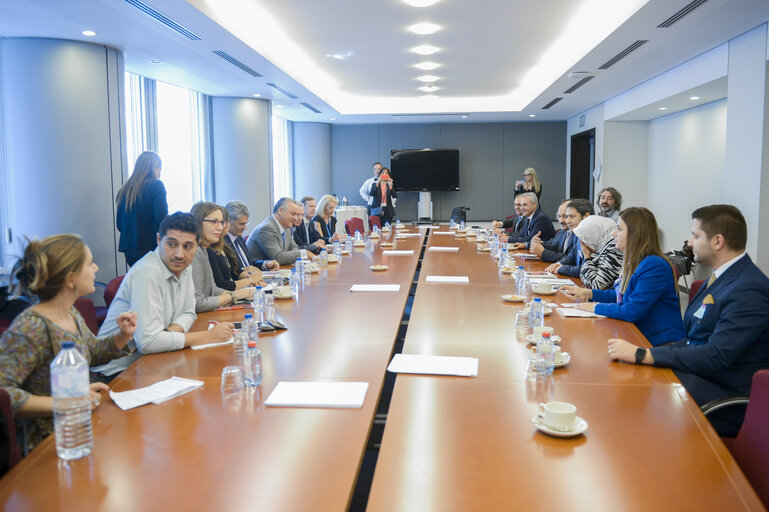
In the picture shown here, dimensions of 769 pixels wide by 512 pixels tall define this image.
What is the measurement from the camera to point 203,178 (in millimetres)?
10047

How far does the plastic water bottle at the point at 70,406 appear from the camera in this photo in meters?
1.66

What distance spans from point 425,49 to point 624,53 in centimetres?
246

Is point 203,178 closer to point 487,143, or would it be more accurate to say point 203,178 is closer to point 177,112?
point 177,112

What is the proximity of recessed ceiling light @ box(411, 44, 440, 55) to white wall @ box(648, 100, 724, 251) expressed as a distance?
149 inches

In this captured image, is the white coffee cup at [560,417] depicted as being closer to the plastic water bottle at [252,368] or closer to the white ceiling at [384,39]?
the plastic water bottle at [252,368]

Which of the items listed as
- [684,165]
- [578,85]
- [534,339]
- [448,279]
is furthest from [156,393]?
[684,165]

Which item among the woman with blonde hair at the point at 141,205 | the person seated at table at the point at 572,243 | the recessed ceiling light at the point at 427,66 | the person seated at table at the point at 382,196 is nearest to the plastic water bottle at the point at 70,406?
the person seated at table at the point at 572,243

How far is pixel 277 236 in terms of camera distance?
585 cm

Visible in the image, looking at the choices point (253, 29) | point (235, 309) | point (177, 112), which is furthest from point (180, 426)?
point (177, 112)

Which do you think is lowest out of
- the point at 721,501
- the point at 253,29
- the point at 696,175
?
the point at 721,501

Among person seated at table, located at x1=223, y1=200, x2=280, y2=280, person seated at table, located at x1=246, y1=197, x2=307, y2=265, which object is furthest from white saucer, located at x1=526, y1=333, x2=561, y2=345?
person seated at table, located at x1=246, y1=197, x2=307, y2=265

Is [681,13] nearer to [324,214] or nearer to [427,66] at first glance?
[427,66]

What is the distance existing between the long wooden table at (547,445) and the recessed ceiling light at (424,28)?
495 cm

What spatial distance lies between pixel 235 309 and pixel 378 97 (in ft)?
32.7
